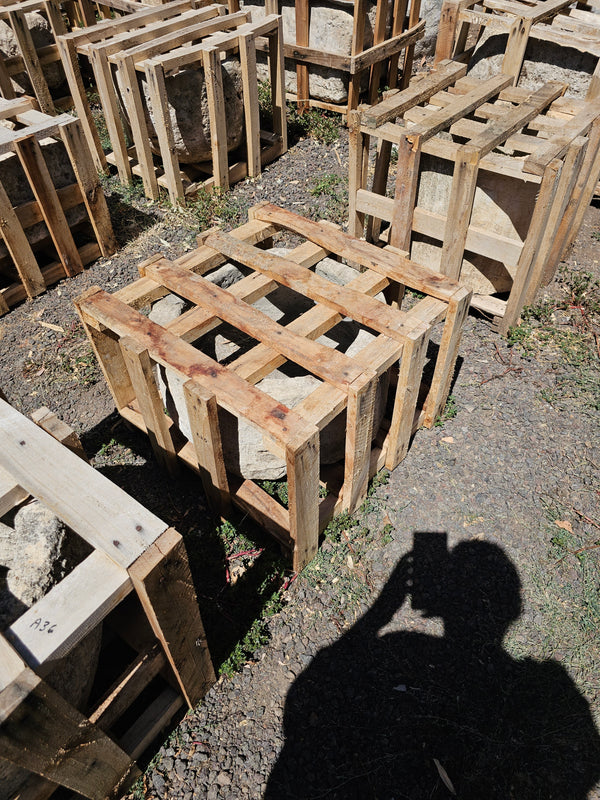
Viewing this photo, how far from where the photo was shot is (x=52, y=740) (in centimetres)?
171

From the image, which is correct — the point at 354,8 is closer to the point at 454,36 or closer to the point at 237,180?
the point at 454,36

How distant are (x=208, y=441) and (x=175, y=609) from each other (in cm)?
94

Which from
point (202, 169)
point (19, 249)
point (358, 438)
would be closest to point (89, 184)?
point (19, 249)

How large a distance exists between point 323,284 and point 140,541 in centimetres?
193

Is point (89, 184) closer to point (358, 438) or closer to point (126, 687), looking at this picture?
point (358, 438)

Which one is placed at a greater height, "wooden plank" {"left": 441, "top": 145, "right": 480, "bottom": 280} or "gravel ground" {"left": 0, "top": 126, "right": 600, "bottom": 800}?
"wooden plank" {"left": 441, "top": 145, "right": 480, "bottom": 280}

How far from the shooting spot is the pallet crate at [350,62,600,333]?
4004 mm

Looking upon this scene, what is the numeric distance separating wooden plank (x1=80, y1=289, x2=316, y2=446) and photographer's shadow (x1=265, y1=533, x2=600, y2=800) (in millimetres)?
1296

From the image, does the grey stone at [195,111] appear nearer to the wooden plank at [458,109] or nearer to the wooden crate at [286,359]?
the wooden plank at [458,109]

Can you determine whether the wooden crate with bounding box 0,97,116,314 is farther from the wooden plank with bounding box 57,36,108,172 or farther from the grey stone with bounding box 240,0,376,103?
the grey stone with bounding box 240,0,376,103

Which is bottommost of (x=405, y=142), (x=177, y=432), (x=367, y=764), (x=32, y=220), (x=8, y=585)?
(x=367, y=764)

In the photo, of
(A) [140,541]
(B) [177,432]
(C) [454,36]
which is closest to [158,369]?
(B) [177,432]

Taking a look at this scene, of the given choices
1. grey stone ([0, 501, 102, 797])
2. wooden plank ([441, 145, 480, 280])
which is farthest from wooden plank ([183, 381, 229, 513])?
wooden plank ([441, 145, 480, 280])

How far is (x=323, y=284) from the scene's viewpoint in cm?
321
